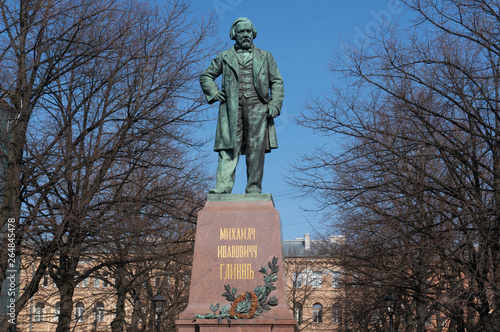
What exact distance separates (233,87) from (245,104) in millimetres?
341

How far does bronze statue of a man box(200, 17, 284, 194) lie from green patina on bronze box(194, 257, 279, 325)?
1.64 metres

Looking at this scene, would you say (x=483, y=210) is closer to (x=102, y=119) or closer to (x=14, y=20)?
(x=102, y=119)

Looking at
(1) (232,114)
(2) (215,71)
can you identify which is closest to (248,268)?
(1) (232,114)

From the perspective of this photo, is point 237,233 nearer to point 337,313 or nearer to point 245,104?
point 245,104

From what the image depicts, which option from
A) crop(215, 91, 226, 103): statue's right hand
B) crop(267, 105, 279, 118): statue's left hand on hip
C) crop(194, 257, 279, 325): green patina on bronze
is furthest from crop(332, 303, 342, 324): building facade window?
crop(194, 257, 279, 325): green patina on bronze

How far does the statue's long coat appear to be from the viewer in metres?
10.5

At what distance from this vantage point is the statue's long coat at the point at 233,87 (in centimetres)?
1051

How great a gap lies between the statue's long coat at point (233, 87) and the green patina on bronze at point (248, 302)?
7.68 ft

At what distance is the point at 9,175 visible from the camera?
13289 millimetres

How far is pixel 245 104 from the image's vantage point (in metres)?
10.6

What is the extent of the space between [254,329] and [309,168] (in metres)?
7.17

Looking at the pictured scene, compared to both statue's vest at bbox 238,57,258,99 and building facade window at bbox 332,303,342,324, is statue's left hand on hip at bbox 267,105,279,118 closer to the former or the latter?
statue's vest at bbox 238,57,258,99

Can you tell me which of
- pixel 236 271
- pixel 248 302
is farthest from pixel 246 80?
pixel 248 302

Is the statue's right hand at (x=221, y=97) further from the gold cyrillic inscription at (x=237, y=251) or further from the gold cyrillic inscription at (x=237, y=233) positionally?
the gold cyrillic inscription at (x=237, y=251)
